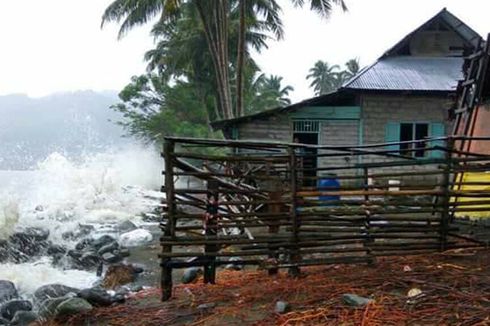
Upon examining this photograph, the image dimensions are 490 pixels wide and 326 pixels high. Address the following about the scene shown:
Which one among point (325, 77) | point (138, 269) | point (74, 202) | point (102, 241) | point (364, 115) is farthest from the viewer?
point (325, 77)

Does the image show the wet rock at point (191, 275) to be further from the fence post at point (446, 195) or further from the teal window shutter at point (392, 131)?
the teal window shutter at point (392, 131)

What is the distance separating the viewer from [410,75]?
16891 millimetres

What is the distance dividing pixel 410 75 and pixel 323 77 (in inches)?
1739

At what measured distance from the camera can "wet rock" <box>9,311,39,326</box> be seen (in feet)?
22.7

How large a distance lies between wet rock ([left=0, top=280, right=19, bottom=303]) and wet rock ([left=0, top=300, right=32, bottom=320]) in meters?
0.79

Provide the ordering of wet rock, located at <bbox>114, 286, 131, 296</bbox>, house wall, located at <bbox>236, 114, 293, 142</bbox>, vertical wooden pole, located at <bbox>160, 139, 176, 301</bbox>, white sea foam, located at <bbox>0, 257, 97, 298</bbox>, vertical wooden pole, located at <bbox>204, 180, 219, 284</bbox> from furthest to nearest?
1. house wall, located at <bbox>236, 114, 293, 142</bbox>
2. white sea foam, located at <bbox>0, 257, 97, 298</bbox>
3. wet rock, located at <bbox>114, 286, 131, 296</bbox>
4. vertical wooden pole, located at <bbox>204, 180, 219, 284</bbox>
5. vertical wooden pole, located at <bbox>160, 139, 176, 301</bbox>

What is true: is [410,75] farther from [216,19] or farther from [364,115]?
[216,19]

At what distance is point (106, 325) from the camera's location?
4707mm

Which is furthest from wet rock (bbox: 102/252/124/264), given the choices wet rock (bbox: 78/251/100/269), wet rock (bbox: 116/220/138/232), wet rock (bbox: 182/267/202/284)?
wet rock (bbox: 116/220/138/232)

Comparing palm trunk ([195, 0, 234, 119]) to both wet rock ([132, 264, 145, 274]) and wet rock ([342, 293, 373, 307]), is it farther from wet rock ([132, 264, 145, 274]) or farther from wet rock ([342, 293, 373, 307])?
wet rock ([342, 293, 373, 307])

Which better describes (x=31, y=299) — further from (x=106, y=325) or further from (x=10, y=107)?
(x=10, y=107)

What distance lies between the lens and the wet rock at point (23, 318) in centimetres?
691

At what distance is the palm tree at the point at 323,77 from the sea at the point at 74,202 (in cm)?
2666

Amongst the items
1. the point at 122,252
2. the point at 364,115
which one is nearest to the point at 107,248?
the point at 122,252
